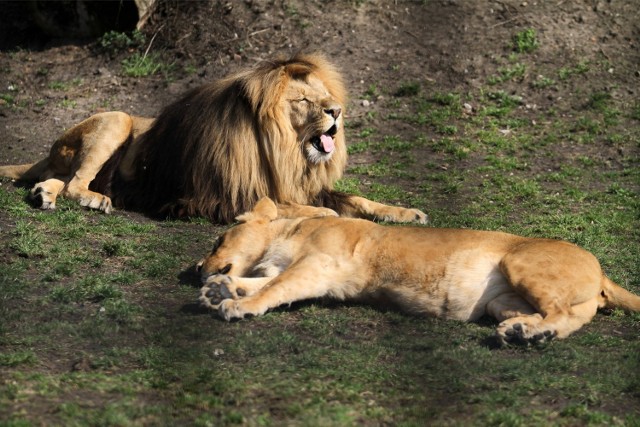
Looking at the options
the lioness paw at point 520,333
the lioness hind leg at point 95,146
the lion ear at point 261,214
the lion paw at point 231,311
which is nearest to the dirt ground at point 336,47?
the lioness hind leg at point 95,146

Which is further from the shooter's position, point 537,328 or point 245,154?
Result: point 245,154

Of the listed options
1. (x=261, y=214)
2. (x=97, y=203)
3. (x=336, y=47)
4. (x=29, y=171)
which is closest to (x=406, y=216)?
(x=261, y=214)

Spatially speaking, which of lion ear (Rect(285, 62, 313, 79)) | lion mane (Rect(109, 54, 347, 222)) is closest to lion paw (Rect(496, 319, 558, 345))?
lion mane (Rect(109, 54, 347, 222))

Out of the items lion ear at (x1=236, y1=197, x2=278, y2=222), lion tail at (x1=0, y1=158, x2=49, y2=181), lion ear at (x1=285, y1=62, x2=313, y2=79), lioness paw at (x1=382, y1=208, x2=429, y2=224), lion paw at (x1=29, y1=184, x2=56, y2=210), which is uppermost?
lion ear at (x1=285, y1=62, x2=313, y2=79)

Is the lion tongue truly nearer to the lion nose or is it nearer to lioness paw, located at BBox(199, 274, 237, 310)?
the lion nose

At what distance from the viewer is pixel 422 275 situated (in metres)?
5.25

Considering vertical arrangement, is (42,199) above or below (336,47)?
below

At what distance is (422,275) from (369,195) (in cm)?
333

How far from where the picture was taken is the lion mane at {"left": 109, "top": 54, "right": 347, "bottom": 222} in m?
7.36

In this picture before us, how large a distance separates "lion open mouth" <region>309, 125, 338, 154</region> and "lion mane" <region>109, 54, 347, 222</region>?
0.11 m

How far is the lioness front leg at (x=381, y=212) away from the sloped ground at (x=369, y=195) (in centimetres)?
26

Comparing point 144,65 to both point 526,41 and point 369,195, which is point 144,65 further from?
point 526,41

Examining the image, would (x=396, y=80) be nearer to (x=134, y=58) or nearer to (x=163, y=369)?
(x=134, y=58)

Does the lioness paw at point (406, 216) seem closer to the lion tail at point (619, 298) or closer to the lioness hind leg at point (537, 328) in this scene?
the lion tail at point (619, 298)
